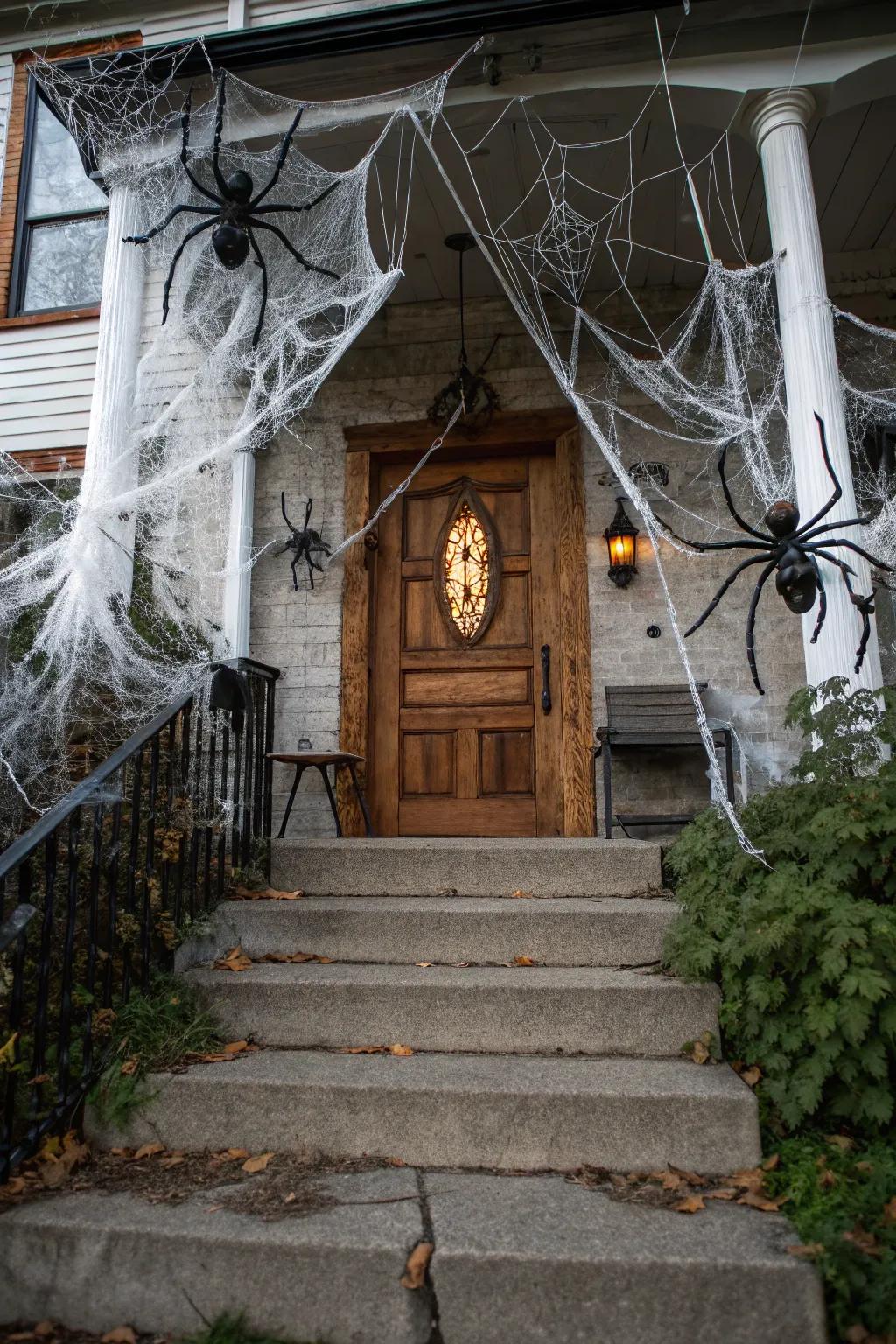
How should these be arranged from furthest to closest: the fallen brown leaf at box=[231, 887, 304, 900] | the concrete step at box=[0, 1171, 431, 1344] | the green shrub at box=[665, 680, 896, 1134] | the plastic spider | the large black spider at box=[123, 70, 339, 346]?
1. the plastic spider
2. the large black spider at box=[123, 70, 339, 346]
3. the fallen brown leaf at box=[231, 887, 304, 900]
4. the green shrub at box=[665, 680, 896, 1134]
5. the concrete step at box=[0, 1171, 431, 1344]

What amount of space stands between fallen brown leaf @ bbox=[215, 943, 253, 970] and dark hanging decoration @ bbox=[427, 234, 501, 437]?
11.8 feet

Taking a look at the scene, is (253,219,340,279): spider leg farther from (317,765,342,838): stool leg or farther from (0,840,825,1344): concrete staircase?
(0,840,825,1344): concrete staircase

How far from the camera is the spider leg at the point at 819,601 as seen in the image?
3.32m

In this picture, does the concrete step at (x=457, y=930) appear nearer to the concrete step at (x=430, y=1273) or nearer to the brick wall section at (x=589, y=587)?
the concrete step at (x=430, y=1273)

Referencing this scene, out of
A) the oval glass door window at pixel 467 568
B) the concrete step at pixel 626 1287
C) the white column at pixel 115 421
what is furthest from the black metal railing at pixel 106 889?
the oval glass door window at pixel 467 568

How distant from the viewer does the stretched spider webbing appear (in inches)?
161

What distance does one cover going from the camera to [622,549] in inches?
208

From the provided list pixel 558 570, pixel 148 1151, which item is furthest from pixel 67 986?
pixel 558 570

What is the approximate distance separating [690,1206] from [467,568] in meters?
4.11

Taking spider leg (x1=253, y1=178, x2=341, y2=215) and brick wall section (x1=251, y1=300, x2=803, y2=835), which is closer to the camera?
spider leg (x1=253, y1=178, x2=341, y2=215)

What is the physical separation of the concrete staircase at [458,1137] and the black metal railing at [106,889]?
0.68 ft

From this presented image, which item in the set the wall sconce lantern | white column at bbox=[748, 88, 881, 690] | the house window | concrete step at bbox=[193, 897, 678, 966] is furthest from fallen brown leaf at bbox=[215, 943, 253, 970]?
the house window

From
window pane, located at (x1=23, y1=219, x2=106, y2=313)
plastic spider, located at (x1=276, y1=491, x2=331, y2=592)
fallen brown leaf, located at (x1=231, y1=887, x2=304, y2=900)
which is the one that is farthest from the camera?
window pane, located at (x1=23, y1=219, x2=106, y2=313)

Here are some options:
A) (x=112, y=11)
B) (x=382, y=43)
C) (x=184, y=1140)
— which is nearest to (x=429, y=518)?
(x=382, y=43)
